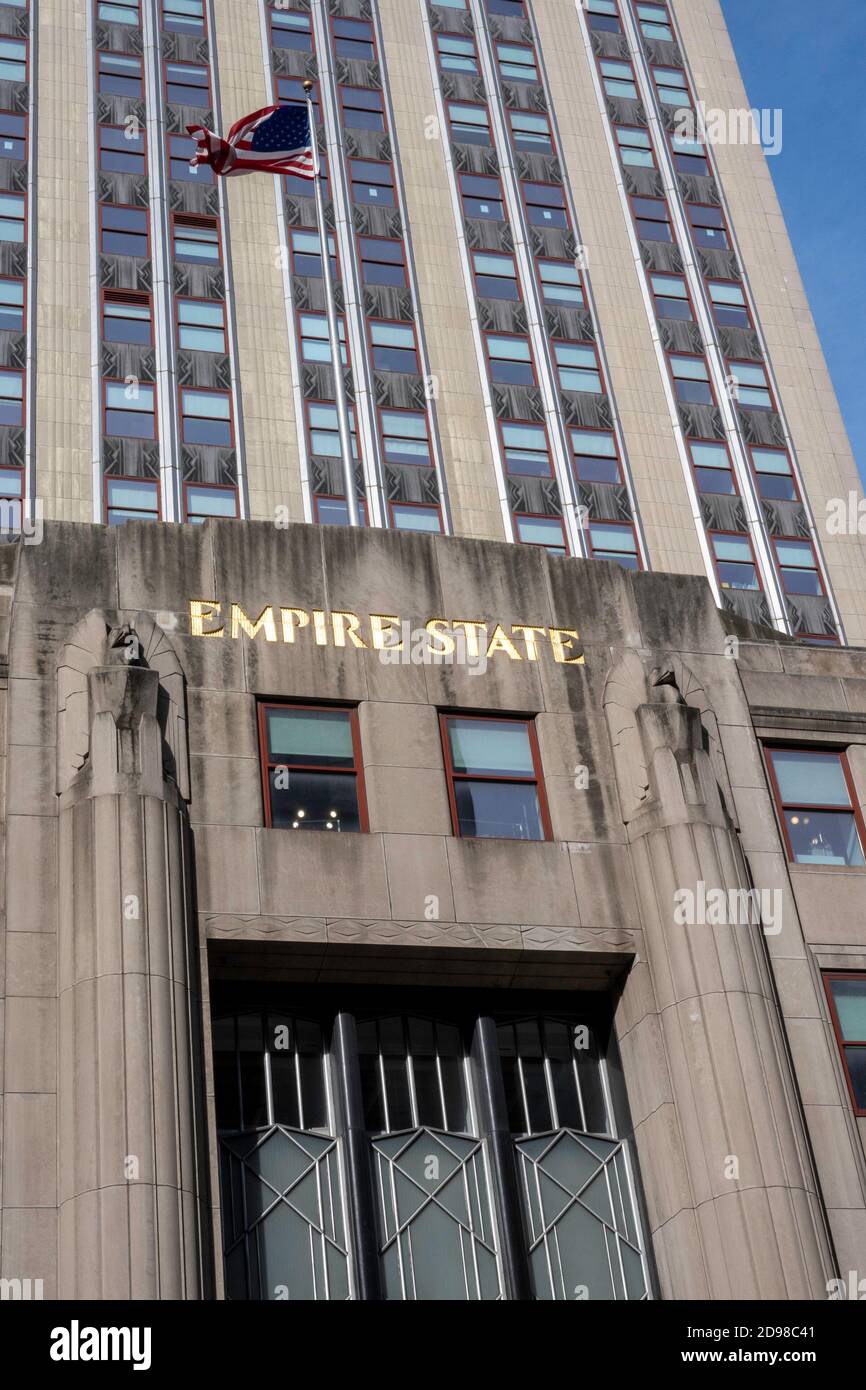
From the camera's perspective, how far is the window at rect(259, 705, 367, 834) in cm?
2673

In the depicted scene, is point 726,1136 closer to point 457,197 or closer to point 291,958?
point 291,958

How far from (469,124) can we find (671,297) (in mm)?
12102

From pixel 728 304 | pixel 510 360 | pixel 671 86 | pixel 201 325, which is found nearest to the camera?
pixel 201 325

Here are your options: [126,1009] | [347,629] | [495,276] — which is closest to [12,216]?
[495,276]

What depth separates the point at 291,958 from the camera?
25.3 meters

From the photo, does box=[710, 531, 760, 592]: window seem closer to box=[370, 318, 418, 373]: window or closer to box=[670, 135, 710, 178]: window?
box=[370, 318, 418, 373]: window

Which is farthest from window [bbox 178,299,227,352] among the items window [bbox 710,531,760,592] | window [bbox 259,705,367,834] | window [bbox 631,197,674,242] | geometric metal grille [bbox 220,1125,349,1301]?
geometric metal grille [bbox 220,1125,349,1301]

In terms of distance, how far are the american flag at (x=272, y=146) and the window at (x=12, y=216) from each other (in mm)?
37555

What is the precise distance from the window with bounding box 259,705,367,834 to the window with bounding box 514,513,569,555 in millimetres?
41449

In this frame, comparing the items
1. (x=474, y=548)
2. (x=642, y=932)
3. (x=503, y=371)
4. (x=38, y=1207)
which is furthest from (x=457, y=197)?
(x=38, y=1207)

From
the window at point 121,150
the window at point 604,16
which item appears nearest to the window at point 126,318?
the window at point 121,150

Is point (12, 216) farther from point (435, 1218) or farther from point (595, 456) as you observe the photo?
point (435, 1218)

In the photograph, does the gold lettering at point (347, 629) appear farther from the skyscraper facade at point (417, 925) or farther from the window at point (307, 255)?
the window at point (307, 255)

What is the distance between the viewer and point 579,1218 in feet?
83.0
